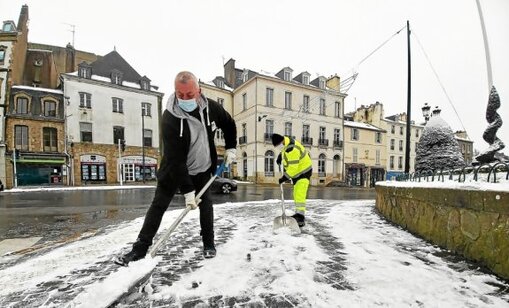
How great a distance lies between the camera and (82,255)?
2.99 meters

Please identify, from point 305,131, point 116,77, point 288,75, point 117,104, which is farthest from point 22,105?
point 305,131

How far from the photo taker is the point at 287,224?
4.03 meters

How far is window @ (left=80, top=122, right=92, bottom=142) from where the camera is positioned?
2509 cm

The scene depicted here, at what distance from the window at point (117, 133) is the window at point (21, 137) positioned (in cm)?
672

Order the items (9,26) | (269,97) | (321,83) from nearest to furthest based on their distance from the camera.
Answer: (9,26)
(269,97)
(321,83)

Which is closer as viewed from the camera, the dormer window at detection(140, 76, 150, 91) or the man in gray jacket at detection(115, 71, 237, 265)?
the man in gray jacket at detection(115, 71, 237, 265)

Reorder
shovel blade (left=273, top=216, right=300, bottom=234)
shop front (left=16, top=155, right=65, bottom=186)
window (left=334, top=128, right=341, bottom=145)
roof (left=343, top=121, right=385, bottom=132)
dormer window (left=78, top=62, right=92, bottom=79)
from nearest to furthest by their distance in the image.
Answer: shovel blade (left=273, top=216, right=300, bottom=234) → shop front (left=16, top=155, right=65, bottom=186) → dormer window (left=78, top=62, right=92, bottom=79) → window (left=334, top=128, right=341, bottom=145) → roof (left=343, top=121, right=385, bottom=132)

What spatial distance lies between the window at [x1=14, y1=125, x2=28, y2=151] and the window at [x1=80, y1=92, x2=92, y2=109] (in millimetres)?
4775

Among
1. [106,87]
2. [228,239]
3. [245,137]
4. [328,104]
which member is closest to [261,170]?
[245,137]

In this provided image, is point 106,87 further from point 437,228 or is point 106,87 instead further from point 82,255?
point 437,228

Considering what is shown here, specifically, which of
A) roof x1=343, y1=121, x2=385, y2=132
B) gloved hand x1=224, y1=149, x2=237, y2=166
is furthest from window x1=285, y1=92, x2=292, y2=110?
gloved hand x1=224, y1=149, x2=237, y2=166

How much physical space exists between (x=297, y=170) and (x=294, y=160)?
176mm

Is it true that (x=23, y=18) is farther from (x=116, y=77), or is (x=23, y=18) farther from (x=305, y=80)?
(x=305, y=80)

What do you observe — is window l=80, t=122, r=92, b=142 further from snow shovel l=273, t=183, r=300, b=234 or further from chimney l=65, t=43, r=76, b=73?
snow shovel l=273, t=183, r=300, b=234
